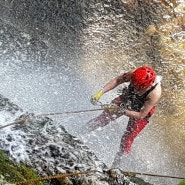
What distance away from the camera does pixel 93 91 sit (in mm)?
9562

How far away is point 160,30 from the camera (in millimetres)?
11523

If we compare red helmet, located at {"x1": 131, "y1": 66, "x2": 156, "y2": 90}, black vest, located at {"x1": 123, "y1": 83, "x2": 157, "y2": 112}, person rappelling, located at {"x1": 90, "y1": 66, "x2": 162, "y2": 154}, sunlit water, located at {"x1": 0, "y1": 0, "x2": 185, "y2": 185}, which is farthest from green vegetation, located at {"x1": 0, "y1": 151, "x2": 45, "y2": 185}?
sunlit water, located at {"x1": 0, "y1": 0, "x2": 185, "y2": 185}

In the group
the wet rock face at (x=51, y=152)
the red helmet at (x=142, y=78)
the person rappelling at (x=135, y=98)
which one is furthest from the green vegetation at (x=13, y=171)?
the red helmet at (x=142, y=78)

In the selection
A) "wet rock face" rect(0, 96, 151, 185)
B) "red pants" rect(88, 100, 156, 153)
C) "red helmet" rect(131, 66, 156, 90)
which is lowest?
"red pants" rect(88, 100, 156, 153)

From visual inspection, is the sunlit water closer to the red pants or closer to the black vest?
the red pants

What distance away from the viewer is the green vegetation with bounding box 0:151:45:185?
3.62 metres

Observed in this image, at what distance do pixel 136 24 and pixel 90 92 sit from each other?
10.7ft

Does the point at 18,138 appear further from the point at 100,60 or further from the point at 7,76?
the point at 100,60

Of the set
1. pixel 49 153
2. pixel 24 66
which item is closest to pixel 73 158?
pixel 49 153

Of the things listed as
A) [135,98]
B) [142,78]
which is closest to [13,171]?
[142,78]

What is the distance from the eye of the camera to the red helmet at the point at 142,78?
6191 mm

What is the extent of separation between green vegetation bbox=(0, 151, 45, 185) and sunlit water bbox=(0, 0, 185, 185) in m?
3.16

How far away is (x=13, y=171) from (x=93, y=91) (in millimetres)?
5895

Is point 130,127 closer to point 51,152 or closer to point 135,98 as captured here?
point 135,98
